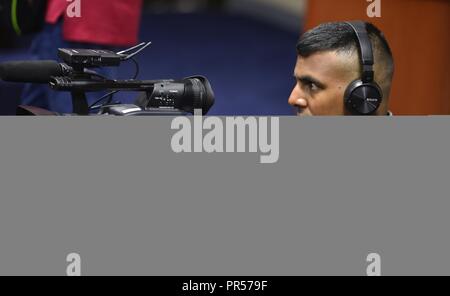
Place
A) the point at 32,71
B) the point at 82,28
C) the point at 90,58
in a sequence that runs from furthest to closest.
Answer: the point at 82,28
the point at 32,71
the point at 90,58

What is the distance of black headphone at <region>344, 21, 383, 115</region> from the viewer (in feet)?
6.93

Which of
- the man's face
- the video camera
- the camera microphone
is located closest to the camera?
the video camera

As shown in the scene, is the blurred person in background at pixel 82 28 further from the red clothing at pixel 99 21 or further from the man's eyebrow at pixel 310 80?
the man's eyebrow at pixel 310 80

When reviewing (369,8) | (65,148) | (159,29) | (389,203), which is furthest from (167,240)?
(159,29)

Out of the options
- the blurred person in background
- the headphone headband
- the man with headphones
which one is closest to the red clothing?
the blurred person in background

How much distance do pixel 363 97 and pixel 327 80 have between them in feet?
0.45

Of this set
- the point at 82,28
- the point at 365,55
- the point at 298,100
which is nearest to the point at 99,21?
the point at 82,28

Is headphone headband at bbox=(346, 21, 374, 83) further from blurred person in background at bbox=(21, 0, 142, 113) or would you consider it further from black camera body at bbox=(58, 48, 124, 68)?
blurred person in background at bbox=(21, 0, 142, 113)

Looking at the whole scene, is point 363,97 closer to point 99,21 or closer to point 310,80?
point 310,80

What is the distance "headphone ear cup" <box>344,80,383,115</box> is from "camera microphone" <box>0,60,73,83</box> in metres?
0.59

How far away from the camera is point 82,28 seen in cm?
325

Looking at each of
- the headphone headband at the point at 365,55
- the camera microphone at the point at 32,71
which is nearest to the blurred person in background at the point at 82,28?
the camera microphone at the point at 32,71

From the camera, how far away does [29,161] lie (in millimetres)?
1439

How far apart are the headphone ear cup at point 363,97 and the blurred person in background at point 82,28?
1.31m
